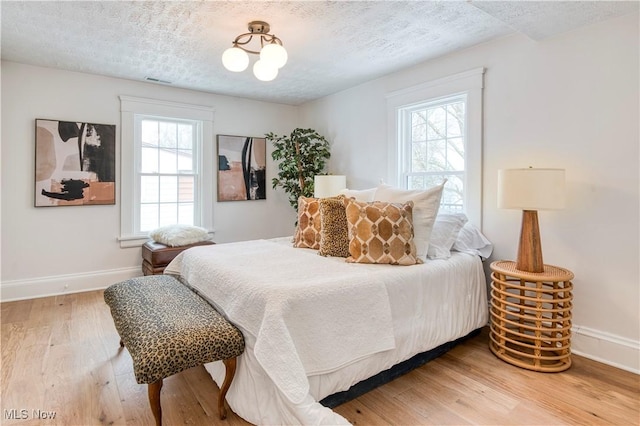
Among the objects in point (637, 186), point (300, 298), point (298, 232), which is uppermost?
point (637, 186)

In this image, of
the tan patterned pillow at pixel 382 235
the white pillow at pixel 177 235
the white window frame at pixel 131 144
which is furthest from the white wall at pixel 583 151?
the white window frame at pixel 131 144

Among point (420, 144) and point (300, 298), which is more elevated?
point (420, 144)

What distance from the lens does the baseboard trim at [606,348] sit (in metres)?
2.27


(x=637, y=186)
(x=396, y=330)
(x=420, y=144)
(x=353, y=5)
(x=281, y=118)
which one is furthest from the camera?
(x=281, y=118)

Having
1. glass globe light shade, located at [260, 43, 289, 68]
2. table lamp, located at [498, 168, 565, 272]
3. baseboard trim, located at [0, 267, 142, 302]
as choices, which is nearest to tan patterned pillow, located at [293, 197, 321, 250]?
glass globe light shade, located at [260, 43, 289, 68]

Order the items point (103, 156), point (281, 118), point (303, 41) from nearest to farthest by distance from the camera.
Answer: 1. point (303, 41)
2. point (103, 156)
3. point (281, 118)

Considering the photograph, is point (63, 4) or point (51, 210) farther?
point (51, 210)

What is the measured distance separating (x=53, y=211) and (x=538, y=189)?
455 cm

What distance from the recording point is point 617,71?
2332 mm

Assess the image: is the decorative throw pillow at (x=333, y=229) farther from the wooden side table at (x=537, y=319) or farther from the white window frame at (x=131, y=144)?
the white window frame at (x=131, y=144)

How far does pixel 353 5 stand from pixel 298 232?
1.77 meters

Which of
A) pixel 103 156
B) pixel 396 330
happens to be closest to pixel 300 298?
pixel 396 330

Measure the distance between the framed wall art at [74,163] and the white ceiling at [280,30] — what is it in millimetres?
644

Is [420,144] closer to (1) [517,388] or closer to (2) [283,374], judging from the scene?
(1) [517,388]
